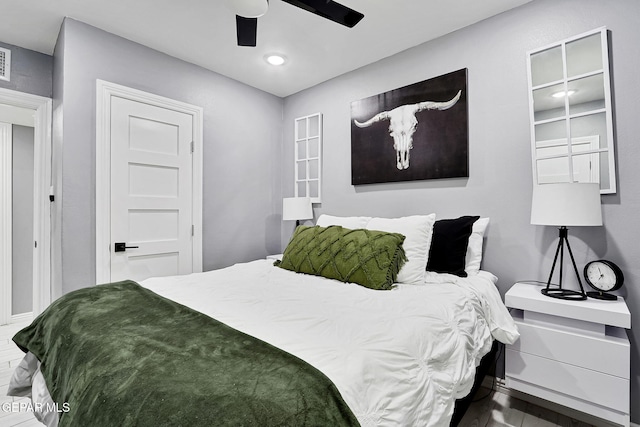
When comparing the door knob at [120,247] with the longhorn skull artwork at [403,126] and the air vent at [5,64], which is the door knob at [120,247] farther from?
the longhorn skull artwork at [403,126]

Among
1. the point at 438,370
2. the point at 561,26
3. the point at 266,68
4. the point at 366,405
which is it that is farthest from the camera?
the point at 266,68

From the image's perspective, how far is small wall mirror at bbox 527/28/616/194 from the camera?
1.84m

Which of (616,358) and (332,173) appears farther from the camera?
(332,173)

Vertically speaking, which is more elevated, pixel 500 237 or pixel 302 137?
pixel 302 137

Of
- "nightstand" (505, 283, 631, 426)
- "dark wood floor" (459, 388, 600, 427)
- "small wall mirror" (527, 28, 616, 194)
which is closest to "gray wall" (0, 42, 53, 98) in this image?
"small wall mirror" (527, 28, 616, 194)

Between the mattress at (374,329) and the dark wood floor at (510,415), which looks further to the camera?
the dark wood floor at (510,415)

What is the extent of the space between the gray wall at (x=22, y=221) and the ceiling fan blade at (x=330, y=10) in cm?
388

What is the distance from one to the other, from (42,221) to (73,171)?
0.88m

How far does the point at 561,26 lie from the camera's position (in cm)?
201

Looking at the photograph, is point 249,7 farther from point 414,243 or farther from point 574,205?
point 574,205

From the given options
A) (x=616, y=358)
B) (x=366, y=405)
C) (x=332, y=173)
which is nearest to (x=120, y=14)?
(x=332, y=173)

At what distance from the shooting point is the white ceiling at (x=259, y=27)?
2.18 meters

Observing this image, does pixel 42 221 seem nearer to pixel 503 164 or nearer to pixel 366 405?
pixel 366 405

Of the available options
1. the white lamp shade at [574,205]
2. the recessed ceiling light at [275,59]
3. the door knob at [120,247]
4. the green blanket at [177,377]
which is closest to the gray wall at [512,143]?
the white lamp shade at [574,205]
